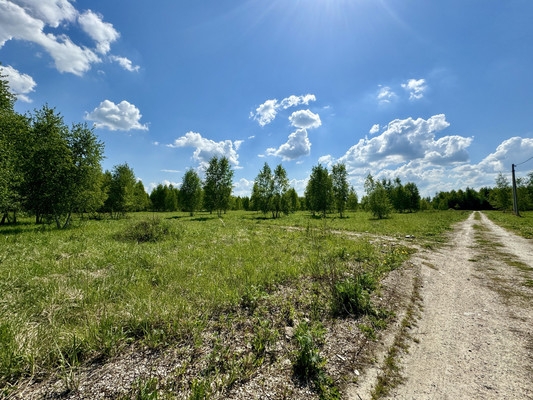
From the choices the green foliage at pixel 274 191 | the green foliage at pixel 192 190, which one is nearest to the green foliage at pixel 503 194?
the green foliage at pixel 274 191

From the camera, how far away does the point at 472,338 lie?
15.0 feet

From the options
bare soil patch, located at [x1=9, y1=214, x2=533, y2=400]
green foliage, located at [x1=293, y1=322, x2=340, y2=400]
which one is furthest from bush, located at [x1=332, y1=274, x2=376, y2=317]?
green foliage, located at [x1=293, y1=322, x2=340, y2=400]

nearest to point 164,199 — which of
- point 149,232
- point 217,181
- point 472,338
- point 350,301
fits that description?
point 217,181

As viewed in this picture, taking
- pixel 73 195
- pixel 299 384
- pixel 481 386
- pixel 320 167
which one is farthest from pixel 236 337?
pixel 320 167

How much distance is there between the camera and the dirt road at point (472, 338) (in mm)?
3352

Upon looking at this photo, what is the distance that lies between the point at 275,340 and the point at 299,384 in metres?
1.10

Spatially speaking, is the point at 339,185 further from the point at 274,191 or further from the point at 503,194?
the point at 503,194

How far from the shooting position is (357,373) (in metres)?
3.70

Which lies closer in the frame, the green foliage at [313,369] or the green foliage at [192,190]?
the green foliage at [313,369]

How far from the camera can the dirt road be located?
335 centimetres

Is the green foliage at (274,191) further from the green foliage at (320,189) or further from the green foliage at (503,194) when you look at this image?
the green foliage at (503,194)

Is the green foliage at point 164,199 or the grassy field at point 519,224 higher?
the green foliage at point 164,199

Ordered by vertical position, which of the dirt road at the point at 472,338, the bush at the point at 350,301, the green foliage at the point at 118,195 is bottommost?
the dirt road at the point at 472,338

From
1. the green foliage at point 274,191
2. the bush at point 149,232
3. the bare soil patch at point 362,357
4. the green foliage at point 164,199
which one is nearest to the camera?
the bare soil patch at point 362,357
